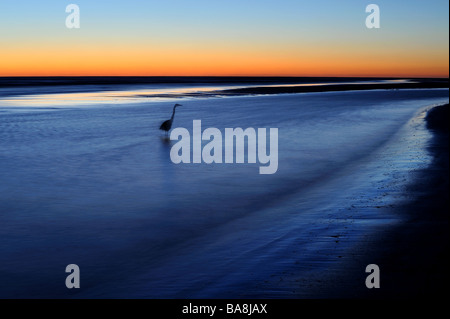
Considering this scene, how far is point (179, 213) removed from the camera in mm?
8234

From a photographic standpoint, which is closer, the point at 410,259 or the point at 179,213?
the point at 410,259

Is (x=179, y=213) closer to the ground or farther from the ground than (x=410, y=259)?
farther from the ground

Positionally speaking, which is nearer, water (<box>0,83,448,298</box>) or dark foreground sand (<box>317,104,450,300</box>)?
dark foreground sand (<box>317,104,450,300</box>)

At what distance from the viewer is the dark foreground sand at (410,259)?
476 centimetres

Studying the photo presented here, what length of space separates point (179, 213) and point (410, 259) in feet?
12.7

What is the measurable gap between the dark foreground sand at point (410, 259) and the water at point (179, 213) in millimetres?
346

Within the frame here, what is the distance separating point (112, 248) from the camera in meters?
6.47

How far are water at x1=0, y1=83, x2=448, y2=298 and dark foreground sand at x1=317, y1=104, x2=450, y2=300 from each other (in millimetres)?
346

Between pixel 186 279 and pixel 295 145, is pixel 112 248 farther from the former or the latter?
pixel 295 145

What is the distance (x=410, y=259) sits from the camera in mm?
5508

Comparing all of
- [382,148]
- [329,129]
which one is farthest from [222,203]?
[329,129]

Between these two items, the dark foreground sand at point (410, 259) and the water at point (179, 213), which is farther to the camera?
the water at point (179, 213)

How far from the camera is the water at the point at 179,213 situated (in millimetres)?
5434

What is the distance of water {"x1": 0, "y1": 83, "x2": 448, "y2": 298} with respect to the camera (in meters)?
5.43
